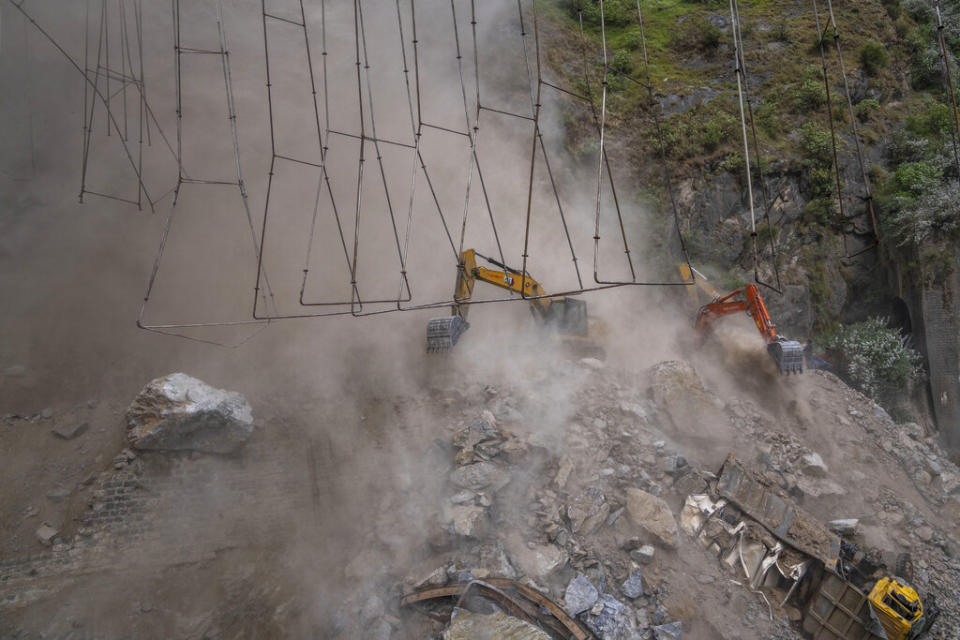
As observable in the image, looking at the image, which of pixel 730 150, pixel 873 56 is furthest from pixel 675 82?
pixel 873 56

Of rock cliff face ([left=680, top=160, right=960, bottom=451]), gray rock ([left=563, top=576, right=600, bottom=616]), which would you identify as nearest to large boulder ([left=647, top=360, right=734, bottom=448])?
gray rock ([left=563, top=576, right=600, bottom=616])

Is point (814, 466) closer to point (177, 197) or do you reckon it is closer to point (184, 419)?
point (184, 419)

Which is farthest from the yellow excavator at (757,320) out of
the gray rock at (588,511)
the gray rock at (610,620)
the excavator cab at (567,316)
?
the gray rock at (610,620)

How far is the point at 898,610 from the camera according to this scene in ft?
20.9

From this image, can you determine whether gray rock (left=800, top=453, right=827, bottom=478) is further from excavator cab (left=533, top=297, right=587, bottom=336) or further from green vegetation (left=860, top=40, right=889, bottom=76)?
green vegetation (left=860, top=40, right=889, bottom=76)

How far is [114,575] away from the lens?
6.77 m

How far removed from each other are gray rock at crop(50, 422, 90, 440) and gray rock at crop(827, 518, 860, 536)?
1215 centimetres

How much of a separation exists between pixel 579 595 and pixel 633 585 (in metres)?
0.76

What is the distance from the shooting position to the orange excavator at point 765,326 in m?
8.85

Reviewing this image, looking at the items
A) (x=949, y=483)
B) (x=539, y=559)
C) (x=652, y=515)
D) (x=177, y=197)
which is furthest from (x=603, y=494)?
(x=177, y=197)

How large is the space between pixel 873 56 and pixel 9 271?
84.4ft

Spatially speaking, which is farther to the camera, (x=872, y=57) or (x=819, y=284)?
(x=872, y=57)

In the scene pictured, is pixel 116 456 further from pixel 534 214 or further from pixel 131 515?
pixel 534 214

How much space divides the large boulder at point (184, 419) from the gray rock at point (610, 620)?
584 cm
